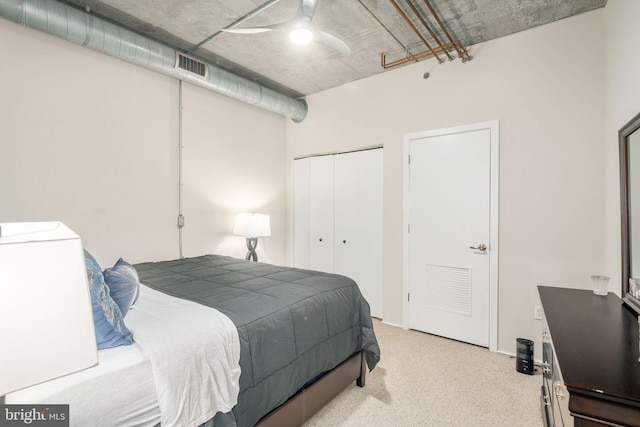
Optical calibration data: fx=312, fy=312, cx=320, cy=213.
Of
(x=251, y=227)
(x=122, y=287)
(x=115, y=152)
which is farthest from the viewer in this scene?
(x=251, y=227)

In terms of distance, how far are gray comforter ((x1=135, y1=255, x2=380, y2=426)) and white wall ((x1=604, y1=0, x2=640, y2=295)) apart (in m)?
1.73

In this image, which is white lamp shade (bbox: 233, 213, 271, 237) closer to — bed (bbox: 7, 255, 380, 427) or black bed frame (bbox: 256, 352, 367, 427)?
bed (bbox: 7, 255, 380, 427)

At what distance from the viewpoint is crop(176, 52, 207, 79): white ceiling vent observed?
9.79 ft

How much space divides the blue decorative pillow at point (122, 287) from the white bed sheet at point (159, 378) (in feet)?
0.26

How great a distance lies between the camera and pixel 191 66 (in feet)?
10.1

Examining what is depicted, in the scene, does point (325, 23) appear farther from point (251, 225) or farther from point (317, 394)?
point (317, 394)

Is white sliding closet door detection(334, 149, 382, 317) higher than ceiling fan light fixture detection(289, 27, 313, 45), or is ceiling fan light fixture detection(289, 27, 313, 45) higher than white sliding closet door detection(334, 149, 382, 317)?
ceiling fan light fixture detection(289, 27, 313, 45)

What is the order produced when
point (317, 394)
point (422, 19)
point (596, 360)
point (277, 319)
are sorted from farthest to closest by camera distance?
1. point (422, 19)
2. point (317, 394)
3. point (277, 319)
4. point (596, 360)

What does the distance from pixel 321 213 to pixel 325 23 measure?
2.27 meters

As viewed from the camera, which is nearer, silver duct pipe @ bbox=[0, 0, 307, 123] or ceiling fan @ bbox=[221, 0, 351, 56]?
ceiling fan @ bbox=[221, 0, 351, 56]

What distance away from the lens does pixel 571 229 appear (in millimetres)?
2580

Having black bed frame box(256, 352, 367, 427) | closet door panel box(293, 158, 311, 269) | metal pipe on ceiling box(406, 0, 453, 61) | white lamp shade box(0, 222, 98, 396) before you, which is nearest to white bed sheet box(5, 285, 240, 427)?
black bed frame box(256, 352, 367, 427)

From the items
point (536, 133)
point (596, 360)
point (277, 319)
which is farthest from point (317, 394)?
point (536, 133)

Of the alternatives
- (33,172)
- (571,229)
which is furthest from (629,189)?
(33,172)
